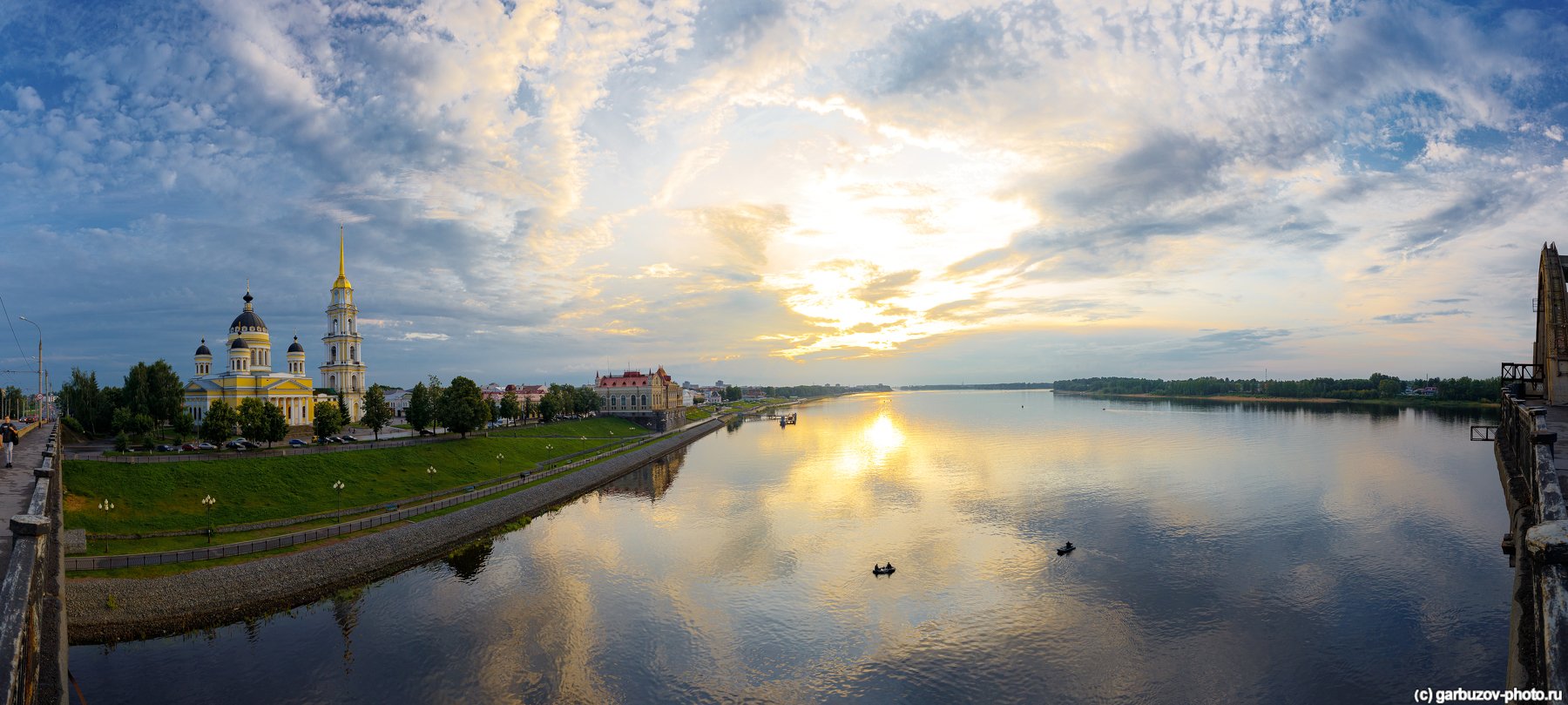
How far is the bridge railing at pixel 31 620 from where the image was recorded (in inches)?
482

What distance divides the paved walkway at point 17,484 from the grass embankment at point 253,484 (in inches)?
82.3

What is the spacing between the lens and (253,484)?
41844 mm

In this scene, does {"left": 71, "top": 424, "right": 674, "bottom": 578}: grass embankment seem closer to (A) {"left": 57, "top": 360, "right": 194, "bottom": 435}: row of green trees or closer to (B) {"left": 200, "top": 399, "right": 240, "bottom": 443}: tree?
(B) {"left": 200, "top": 399, "right": 240, "bottom": 443}: tree

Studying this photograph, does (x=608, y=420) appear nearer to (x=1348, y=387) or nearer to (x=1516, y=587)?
(x=1516, y=587)

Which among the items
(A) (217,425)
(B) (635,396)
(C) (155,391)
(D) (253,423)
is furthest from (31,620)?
(B) (635,396)

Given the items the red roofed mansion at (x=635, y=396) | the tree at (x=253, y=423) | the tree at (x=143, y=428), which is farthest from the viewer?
the red roofed mansion at (x=635, y=396)

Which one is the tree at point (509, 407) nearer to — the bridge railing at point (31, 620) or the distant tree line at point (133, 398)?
the distant tree line at point (133, 398)

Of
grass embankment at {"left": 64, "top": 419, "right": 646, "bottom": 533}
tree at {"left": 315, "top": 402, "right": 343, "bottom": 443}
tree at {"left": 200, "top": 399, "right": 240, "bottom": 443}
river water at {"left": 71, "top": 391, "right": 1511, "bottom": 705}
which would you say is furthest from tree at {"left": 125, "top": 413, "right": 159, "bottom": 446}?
river water at {"left": 71, "top": 391, "right": 1511, "bottom": 705}

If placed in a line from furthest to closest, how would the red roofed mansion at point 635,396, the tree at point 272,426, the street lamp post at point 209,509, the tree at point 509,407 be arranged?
the red roofed mansion at point 635,396, the tree at point 509,407, the tree at point 272,426, the street lamp post at point 209,509

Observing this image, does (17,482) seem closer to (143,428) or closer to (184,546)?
(184,546)

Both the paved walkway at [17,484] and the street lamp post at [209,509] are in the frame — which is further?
the street lamp post at [209,509]

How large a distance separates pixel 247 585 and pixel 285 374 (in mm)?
64245

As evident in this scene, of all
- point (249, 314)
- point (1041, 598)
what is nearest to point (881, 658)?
point (1041, 598)

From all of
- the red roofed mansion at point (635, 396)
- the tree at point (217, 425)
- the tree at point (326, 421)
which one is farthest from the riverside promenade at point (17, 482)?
the red roofed mansion at point (635, 396)
